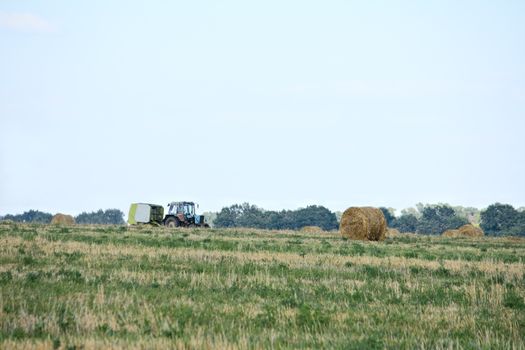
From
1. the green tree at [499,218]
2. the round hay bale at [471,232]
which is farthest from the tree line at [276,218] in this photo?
the round hay bale at [471,232]

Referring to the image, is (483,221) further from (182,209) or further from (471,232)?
(182,209)

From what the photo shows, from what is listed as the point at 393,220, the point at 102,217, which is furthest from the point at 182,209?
the point at 102,217

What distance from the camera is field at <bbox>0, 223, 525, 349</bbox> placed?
12.1m

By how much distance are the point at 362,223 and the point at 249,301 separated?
28.9 metres

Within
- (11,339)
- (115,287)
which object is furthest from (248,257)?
(11,339)

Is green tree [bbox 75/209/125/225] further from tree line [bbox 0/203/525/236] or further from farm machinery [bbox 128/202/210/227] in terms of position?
farm machinery [bbox 128/202/210/227]

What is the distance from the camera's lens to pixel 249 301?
52.3ft

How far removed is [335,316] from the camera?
14234 mm

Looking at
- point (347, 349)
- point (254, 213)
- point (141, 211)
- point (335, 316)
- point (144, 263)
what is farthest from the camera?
point (254, 213)

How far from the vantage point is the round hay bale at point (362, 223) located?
44344mm

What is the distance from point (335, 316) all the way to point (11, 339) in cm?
592

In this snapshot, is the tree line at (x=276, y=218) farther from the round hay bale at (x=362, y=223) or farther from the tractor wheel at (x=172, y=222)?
the round hay bale at (x=362, y=223)

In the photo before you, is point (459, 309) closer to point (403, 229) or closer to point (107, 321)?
point (107, 321)

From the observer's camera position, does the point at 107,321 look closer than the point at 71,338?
No
